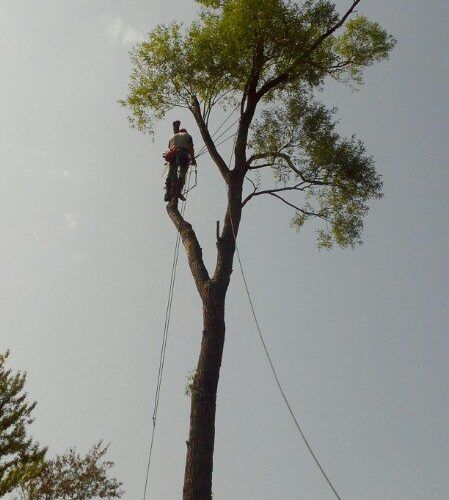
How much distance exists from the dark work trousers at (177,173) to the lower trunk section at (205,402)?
104 inches

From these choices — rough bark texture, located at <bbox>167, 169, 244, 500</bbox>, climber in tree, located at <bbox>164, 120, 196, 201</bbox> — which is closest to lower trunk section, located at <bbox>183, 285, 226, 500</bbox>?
rough bark texture, located at <bbox>167, 169, 244, 500</bbox>

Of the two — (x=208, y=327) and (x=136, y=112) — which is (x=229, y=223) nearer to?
(x=208, y=327)

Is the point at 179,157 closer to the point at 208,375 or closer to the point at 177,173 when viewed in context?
the point at 177,173

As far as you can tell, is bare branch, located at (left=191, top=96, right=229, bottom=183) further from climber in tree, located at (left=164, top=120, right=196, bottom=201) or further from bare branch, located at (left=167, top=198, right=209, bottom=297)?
bare branch, located at (left=167, top=198, right=209, bottom=297)

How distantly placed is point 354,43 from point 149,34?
4742 millimetres

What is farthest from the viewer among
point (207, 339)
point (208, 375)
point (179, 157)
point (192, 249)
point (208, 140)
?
point (179, 157)

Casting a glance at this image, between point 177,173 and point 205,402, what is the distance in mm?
4561

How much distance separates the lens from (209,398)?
600cm

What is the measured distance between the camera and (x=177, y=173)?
9.14 m

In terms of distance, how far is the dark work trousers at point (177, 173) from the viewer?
350 inches

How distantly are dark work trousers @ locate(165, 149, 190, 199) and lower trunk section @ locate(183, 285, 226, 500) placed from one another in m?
2.65

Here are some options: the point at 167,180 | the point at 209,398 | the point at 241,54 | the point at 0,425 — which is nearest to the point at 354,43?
the point at 241,54

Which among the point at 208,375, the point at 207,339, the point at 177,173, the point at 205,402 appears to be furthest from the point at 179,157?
the point at 205,402

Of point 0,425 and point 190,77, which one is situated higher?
point 190,77
